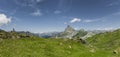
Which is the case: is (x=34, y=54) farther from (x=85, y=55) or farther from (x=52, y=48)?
(x=85, y=55)

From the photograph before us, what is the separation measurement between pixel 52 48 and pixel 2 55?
15.5 meters

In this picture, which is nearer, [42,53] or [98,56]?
[42,53]

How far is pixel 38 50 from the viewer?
46.2 metres

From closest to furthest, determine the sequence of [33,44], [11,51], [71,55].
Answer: [11,51] < [71,55] < [33,44]

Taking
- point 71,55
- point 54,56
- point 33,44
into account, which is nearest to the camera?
point 54,56

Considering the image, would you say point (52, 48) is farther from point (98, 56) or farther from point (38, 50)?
point (98, 56)

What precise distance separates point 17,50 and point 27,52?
235 cm

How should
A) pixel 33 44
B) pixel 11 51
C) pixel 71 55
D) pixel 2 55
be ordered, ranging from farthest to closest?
pixel 33 44 → pixel 71 55 → pixel 11 51 → pixel 2 55

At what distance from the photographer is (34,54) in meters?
42.0

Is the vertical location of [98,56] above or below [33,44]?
below

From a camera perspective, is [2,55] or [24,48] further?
[24,48]

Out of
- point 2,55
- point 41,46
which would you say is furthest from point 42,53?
point 2,55

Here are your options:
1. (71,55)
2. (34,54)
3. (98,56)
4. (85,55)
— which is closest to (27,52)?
(34,54)

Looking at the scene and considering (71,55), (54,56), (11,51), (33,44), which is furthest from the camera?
(33,44)
